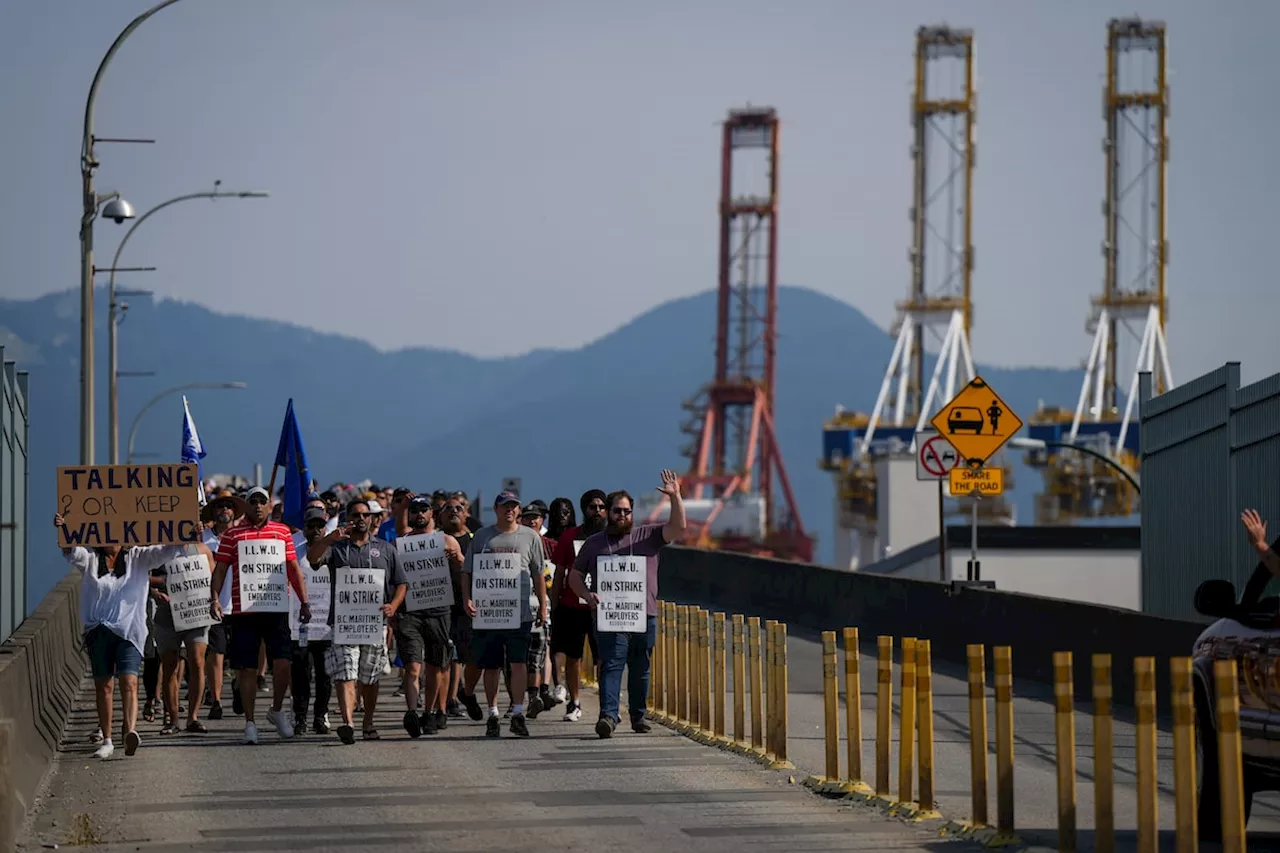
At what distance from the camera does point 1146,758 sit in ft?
30.5

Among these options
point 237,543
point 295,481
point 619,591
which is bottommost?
point 619,591

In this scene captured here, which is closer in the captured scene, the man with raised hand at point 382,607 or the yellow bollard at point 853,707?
the yellow bollard at point 853,707

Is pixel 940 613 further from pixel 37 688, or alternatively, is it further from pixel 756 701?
pixel 37 688

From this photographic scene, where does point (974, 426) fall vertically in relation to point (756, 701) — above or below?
above

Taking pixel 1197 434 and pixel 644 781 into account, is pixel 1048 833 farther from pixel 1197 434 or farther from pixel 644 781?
pixel 1197 434

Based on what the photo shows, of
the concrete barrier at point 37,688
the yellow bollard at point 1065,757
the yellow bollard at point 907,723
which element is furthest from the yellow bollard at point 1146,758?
the concrete barrier at point 37,688

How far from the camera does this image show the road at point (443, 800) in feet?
35.5

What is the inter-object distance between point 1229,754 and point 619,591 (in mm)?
7751

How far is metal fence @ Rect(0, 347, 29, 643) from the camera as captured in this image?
93.9 feet

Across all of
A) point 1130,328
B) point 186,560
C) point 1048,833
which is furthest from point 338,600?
point 1130,328

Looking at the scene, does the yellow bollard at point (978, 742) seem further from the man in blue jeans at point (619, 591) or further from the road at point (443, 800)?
the man in blue jeans at point (619, 591)

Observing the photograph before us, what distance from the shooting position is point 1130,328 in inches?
4488

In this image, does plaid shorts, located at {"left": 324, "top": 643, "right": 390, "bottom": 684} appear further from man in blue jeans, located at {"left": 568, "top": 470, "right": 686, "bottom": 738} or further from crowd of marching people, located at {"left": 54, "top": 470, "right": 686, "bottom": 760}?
man in blue jeans, located at {"left": 568, "top": 470, "right": 686, "bottom": 738}

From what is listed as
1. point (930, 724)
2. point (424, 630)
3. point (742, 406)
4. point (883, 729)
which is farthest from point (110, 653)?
point (742, 406)
